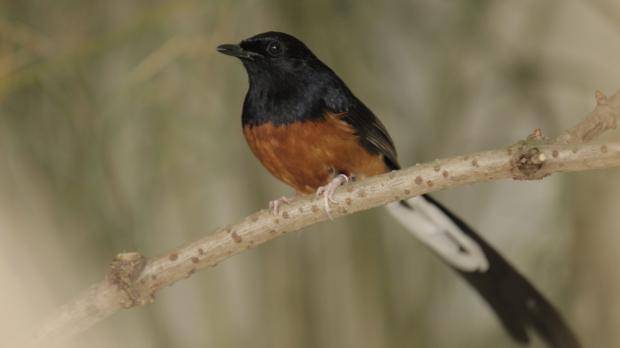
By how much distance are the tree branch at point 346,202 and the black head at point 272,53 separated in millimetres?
457

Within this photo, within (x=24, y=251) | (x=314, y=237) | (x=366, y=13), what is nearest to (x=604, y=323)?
(x=314, y=237)

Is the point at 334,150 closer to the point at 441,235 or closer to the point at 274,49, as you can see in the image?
the point at 274,49

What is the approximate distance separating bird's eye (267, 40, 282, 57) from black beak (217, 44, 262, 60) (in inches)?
1.1

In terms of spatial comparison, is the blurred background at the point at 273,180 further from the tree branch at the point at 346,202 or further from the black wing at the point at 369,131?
the black wing at the point at 369,131

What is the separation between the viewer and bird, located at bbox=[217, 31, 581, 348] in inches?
71.3

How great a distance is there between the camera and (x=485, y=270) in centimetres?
204

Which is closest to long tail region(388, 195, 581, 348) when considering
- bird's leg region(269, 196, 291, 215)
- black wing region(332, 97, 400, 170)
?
black wing region(332, 97, 400, 170)

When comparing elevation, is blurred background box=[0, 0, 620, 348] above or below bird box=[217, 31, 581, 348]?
above

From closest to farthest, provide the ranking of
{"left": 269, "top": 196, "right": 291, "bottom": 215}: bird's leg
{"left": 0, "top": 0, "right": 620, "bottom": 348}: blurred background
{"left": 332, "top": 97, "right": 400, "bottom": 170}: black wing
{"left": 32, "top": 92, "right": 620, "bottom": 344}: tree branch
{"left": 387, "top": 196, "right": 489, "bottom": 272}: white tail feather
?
{"left": 32, "top": 92, "right": 620, "bottom": 344}: tree branch < {"left": 269, "top": 196, "right": 291, "bottom": 215}: bird's leg < {"left": 332, "top": 97, "right": 400, "bottom": 170}: black wing < {"left": 387, "top": 196, "right": 489, "bottom": 272}: white tail feather < {"left": 0, "top": 0, "right": 620, "bottom": 348}: blurred background

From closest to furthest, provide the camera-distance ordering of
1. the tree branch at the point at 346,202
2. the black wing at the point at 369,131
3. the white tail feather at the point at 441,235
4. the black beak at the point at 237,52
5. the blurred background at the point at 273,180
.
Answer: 1. the tree branch at the point at 346,202
2. the black beak at the point at 237,52
3. the black wing at the point at 369,131
4. the white tail feather at the point at 441,235
5. the blurred background at the point at 273,180

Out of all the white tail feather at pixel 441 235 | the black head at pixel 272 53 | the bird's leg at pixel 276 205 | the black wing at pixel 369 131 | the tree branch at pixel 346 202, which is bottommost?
the tree branch at pixel 346 202

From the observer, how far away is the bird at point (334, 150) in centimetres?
181

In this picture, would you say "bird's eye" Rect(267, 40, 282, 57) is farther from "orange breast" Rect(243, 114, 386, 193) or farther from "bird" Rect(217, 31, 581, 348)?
"orange breast" Rect(243, 114, 386, 193)

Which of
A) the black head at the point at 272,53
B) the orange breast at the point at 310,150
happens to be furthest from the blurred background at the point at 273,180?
the orange breast at the point at 310,150
